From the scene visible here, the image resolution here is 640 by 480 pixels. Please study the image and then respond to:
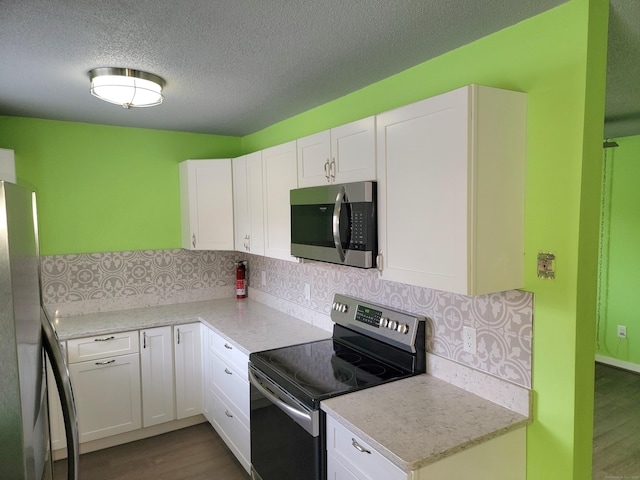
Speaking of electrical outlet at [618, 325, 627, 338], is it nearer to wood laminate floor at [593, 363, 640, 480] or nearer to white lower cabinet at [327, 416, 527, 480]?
wood laminate floor at [593, 363, 640, 480]

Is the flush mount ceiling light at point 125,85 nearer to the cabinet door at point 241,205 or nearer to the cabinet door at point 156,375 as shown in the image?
the cabinet door at point 241,205

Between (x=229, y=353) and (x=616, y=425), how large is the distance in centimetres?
306

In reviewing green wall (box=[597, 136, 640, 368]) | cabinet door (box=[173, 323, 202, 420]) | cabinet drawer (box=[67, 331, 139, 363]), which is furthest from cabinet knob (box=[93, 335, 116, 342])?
green wall (box=[597, 136, 640, 368])

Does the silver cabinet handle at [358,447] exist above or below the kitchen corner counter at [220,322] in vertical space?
below

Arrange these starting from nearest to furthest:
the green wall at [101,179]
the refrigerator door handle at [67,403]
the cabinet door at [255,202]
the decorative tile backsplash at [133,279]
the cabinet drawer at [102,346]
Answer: the refrigerator door handle at [67,403]
the cabinet drawer at [102,346]
the cabinet door at [255,202]
the green wall at [101,179]
the decorative tile backsplash at [133,279]

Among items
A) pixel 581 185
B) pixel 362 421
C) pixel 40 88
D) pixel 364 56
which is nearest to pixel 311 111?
pixel 364 56

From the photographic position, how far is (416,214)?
1.68m

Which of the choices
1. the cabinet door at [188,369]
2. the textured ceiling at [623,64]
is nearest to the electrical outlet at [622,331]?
the textured ceiling at [623,64]

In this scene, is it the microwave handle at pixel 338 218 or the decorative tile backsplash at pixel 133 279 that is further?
the decorative tile backsplash at pixel 133 279

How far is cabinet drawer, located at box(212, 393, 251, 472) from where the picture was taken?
257 centimetres

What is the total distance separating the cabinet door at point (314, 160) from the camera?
87.7 inches

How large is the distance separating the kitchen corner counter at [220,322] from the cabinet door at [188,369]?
3.9 inches

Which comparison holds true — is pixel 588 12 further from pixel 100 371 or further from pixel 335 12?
pixel 100 371

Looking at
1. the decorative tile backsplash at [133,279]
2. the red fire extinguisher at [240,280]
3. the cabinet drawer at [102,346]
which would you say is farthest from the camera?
the red fire extinguisher at [240,280]
